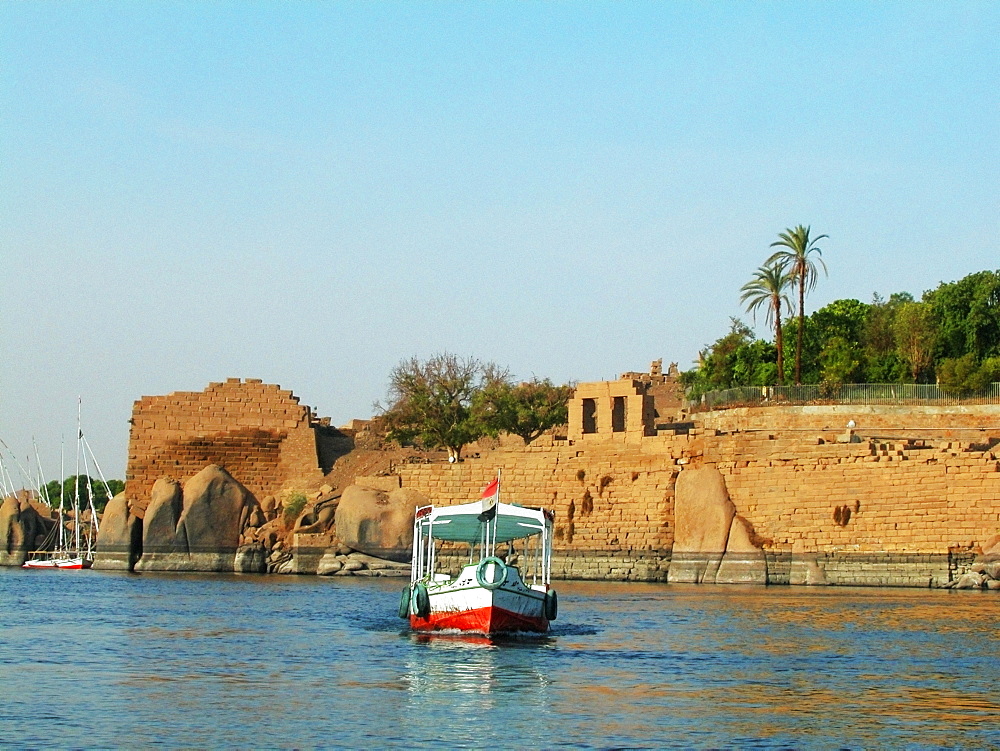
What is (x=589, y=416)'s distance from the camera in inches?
2057

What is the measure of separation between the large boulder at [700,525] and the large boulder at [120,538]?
2092 centimetres

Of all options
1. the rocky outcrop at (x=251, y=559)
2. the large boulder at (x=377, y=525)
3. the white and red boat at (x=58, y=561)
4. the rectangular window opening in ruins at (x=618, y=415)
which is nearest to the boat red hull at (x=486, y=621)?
the large boulder at (x=377, y=525)

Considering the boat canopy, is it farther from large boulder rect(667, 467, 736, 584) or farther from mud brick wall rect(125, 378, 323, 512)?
mud brick wall rect(125, 378, 323, 512)

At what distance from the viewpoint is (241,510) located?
2189 inches

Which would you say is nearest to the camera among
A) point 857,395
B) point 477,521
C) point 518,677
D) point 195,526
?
point 518,677

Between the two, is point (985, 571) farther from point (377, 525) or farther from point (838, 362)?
point (377, 525)

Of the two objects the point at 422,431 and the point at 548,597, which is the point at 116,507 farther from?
the point at 548,597

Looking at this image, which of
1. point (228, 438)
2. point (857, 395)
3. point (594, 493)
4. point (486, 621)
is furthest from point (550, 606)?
point (228, 438)

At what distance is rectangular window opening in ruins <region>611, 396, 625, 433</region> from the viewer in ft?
167

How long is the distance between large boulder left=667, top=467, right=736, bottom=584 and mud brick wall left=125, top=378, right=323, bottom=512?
18.1 meters

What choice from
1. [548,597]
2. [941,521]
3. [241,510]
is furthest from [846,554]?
[241,510]

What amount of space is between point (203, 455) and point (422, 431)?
28.8ft

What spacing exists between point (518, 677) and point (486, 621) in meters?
4.45

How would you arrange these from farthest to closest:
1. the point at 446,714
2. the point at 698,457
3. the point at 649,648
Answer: the point at 698,457
the point at 649,648
the point at 446,714
